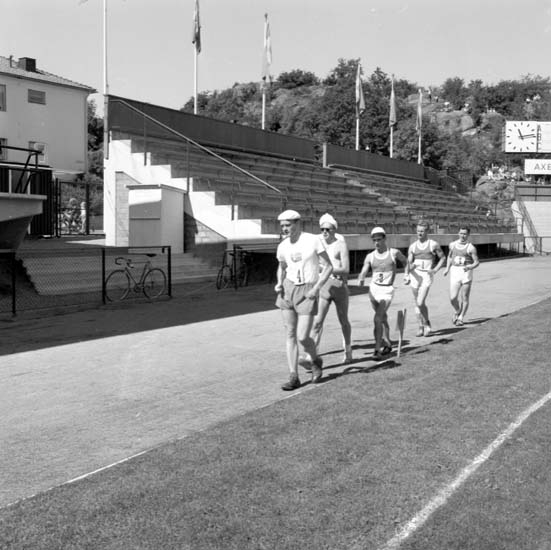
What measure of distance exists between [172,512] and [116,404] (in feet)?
10.6

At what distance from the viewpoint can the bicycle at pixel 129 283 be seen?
56.3 feet

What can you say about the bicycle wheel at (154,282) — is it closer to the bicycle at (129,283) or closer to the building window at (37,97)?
the bicycle at (129,283)

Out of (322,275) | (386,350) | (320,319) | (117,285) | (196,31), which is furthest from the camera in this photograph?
(196,31)

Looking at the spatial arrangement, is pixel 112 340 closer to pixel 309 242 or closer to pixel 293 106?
pixel 309 242

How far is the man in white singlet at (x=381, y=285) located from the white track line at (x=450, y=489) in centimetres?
337

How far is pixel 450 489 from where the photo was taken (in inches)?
188

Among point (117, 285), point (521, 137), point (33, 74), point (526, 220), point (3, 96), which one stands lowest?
point (117, 285)

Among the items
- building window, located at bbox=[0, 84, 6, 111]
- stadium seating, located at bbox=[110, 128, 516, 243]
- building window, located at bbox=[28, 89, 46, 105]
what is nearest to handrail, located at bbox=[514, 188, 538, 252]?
stadium seating, located at bbox=[110, 128, 516, 243]

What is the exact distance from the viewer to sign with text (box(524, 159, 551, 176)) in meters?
59.2

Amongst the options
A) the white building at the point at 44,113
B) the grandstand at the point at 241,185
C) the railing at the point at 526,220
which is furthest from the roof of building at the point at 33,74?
the railing at the point at 526,220

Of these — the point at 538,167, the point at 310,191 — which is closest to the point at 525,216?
the point at 538,167

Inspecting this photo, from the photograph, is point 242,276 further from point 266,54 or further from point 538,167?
→ point 538,167

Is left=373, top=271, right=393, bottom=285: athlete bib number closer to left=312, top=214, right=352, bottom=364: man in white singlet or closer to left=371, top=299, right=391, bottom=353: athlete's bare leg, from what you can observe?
left=371, top=299, right=391, bottom=353: athlete's bare leg

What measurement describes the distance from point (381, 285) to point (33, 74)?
133 feet
